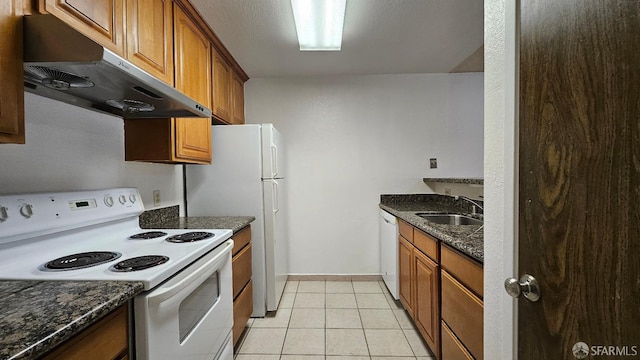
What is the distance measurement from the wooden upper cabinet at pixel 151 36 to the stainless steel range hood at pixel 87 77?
0.71ft

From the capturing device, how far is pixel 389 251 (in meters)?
2.53

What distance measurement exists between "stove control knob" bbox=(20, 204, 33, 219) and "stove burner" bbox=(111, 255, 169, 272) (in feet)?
1.43

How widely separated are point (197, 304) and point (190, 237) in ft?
1.22

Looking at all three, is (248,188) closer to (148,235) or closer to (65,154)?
(148,235)

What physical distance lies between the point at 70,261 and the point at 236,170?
1.33m

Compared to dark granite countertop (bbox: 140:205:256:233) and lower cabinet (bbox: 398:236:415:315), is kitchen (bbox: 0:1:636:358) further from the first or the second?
dark granite countertop (bbox: 140:205:256:233)

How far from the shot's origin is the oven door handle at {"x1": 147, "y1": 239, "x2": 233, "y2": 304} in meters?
0.84

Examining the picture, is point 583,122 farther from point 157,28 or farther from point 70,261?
point 157,28

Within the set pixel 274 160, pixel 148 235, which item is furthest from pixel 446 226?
pixel 148 235

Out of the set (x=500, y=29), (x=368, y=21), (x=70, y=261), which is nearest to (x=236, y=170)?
(x=70, y=261)

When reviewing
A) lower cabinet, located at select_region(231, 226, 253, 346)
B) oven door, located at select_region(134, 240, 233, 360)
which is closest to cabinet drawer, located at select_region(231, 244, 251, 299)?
lower cabinet, located at select_region(231, 226, 253, 346)

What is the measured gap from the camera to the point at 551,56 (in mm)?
612

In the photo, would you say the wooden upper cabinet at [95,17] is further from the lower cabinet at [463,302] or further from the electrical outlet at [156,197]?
the lower cabinet at [463,302]

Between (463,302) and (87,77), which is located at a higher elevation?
(87,77)
